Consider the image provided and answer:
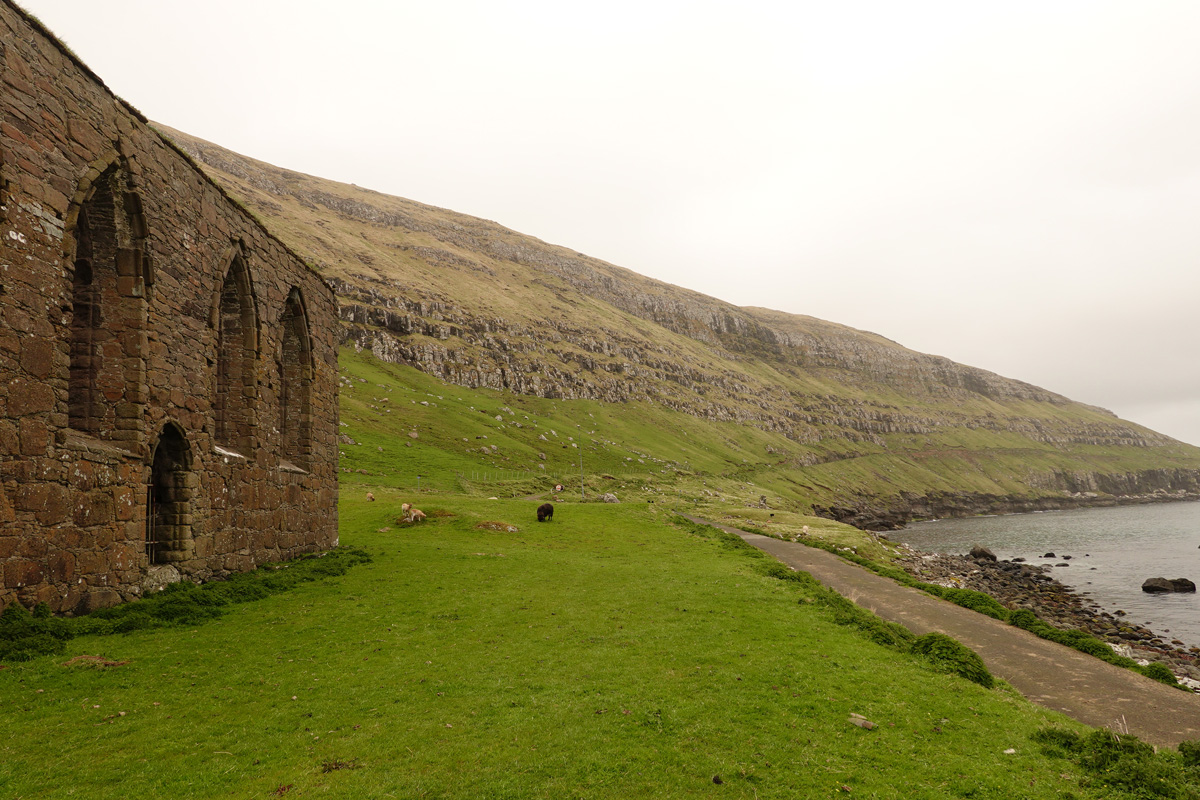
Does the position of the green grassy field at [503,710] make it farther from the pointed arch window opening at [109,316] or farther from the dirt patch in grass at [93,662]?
the pointed arch window opening at [109,316]

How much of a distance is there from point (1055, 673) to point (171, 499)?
100.0 feet

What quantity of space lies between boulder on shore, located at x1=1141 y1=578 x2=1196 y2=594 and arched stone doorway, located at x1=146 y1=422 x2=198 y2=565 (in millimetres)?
75254

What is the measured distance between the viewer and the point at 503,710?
12352mm

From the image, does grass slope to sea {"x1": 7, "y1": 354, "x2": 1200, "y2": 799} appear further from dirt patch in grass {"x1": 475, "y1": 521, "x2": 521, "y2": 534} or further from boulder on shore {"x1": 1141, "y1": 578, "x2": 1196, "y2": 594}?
boulder on shore {"x1": 1141, "y1": 578, "x2": 1196, "y2": 594}

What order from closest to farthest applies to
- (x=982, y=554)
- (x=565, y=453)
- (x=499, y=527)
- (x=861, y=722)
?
(x=861, y=722), (x=499, y=527), (x=982, y=554), (x=565, y=453)

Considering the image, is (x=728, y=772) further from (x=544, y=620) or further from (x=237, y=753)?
(x=544, y=620)

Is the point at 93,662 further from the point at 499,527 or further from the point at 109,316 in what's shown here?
the point at 499,527

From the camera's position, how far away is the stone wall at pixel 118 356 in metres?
14.1

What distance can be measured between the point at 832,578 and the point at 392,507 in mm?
32095

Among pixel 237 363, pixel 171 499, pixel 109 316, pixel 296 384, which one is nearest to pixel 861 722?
pixel 171 499

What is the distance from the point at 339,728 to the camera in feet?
Answer: 36.9

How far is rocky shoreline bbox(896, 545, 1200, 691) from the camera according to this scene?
32.2m

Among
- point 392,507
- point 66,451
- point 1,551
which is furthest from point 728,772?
point 392,507

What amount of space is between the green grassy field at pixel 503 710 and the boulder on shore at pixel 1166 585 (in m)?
54.1
